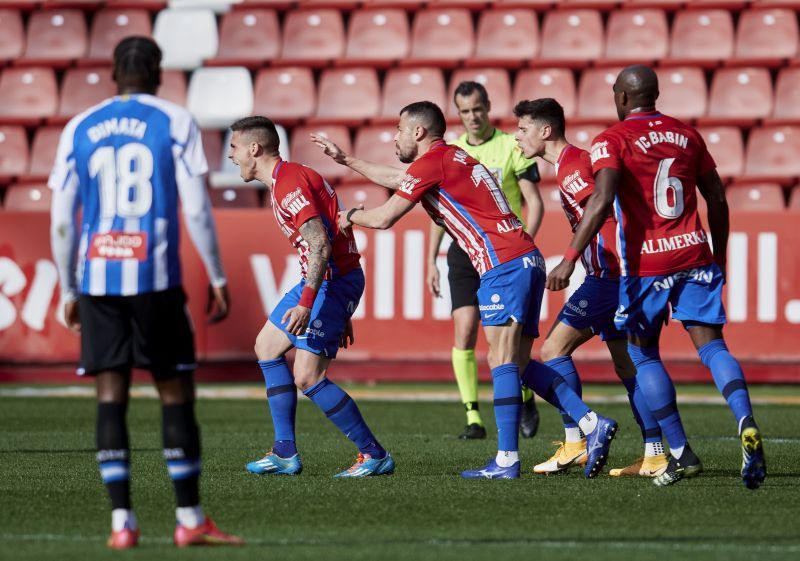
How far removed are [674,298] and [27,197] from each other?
9696 mm

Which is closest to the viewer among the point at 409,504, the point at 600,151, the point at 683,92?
the point at 409,504

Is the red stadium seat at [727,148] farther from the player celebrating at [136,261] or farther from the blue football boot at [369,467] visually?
the player celebrating at [136,261]

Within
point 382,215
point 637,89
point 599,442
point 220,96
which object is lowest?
point 599,442

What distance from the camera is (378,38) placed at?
16297 millimetres

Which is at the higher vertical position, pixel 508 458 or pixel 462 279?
pixel 462 279

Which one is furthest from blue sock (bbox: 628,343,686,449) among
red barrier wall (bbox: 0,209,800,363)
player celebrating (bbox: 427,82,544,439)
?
red barrier wall (bbox: 0,209,800,363)

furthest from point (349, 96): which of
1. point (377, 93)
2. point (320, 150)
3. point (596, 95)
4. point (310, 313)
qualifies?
point (310, 313)

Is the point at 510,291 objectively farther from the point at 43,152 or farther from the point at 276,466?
the point at 43,152

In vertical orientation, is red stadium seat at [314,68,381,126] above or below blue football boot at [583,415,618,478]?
above

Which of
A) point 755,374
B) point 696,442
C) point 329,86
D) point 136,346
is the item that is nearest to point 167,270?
point 136,346

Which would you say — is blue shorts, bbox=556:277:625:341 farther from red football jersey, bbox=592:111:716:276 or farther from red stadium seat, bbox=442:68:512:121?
red stadium seat, bbox=442:68:512:121

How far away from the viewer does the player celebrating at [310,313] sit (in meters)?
7.21

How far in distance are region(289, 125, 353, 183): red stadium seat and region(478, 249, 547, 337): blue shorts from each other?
7.86m

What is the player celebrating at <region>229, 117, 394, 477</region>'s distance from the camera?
7.21 m
